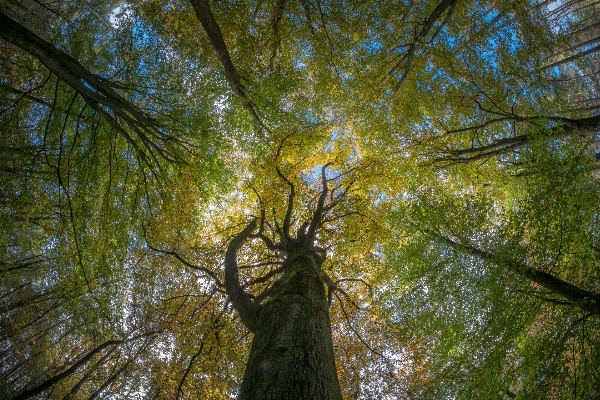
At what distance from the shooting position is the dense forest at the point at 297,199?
3676mm

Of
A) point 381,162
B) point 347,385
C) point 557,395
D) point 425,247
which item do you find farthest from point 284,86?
point 347,385

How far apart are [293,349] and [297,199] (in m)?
4.51

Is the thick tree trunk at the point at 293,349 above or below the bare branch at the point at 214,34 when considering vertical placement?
below

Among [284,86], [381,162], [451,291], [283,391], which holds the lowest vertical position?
[283,391]

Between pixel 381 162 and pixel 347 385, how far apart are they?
15.4 ft

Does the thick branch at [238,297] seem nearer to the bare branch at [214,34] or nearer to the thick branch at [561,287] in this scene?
the bare branch at [214,34]

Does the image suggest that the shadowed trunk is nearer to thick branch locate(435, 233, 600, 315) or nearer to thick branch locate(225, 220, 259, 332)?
thick branch locate(225, 220, 259, 332)

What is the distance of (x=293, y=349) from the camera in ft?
10.5

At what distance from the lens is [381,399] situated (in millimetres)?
7320

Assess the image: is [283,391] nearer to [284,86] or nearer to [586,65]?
[284,86]

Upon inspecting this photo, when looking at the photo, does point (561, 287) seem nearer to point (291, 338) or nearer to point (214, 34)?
point (291, 338)

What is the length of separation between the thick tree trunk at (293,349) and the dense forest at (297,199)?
24mm

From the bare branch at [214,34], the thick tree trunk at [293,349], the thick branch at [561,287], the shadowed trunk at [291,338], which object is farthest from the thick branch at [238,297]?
the thick branch at [561,287]

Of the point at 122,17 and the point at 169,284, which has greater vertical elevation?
the point at 122,17
